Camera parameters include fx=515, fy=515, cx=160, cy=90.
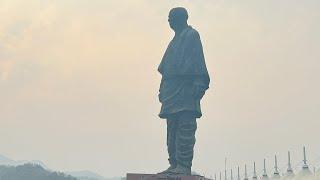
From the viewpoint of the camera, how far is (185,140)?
12.7m

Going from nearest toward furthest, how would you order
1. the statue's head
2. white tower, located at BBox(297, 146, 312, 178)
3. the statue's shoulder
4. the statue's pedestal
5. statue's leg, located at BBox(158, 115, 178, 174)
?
1. the statue's pedestal
2. statue's leg, located at BBox(158, 115, 178, 174)
3. the statue's shoulder
4. the statue's head
5. white tower, located at BBox(297, 146, 312, 178)

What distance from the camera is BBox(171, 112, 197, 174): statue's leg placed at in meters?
12.6

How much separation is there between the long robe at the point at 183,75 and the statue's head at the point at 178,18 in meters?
0.24

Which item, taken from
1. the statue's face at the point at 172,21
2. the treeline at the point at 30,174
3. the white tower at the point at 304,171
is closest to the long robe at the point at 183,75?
the statue's face at the point at 172,21

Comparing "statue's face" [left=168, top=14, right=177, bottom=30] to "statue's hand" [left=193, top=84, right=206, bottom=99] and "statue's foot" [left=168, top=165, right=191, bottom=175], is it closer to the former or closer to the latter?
"statue's hand" [left=193, top=84, right=206, bottom=99]

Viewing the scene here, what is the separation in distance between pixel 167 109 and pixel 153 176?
192 centimetres

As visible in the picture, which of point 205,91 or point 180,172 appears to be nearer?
point 180,172

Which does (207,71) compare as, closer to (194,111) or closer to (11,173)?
(194,111)

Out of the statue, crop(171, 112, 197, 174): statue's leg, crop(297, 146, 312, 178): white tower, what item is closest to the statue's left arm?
the statue

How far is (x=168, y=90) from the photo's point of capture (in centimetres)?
1329

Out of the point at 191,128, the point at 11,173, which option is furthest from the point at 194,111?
the point at 11,173

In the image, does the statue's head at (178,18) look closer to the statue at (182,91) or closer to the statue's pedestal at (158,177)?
the statue at (182,91)

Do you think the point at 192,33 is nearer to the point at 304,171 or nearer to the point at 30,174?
the point at 304,171

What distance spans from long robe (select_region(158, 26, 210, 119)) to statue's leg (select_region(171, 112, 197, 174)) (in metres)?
0.22
